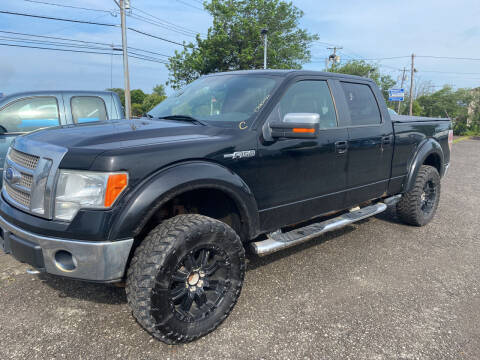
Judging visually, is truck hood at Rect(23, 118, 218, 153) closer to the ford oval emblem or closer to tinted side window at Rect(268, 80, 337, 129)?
the ford oval emblem

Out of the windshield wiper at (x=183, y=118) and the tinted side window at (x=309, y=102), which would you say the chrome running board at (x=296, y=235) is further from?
the windshield wiper at (x=183, y=118)

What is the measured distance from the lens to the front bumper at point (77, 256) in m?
2.00

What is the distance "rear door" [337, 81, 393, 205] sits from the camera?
3.56 meters

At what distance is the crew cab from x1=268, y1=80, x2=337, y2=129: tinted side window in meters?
3.58

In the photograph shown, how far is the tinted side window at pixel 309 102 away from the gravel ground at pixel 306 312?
146 centimetres

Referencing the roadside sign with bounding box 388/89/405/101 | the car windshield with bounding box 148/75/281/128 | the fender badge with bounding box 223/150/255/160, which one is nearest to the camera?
the fender badge with bounding box 223/150/255/160

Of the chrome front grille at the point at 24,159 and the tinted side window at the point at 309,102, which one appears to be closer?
the chrome front grille at the point at 24,159

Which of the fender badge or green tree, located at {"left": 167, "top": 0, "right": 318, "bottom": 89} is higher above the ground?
green tree, located at {"left": 167, "top": 0, "right": 318, "bottom": 89}

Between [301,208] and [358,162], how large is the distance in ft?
2.95

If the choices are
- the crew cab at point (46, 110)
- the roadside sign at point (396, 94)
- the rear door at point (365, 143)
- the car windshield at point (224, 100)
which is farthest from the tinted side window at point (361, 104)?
the roadside sign at point (396, 94)

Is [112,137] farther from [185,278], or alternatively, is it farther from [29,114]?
[29,114]

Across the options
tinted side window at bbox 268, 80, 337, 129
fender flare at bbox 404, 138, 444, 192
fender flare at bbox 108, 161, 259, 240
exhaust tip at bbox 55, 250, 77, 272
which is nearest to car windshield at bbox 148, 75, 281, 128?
tinted side window at bbox 268, 80, 337, 129

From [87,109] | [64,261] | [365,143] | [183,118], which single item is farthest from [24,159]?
[87,109]

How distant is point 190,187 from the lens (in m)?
2.28
